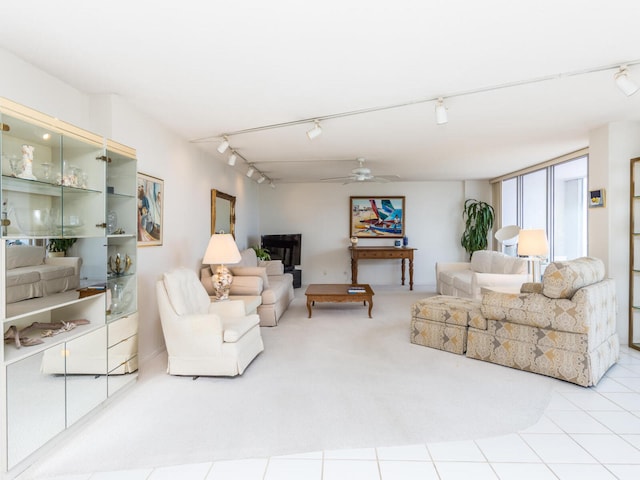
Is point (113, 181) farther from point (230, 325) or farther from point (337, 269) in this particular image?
point (337, 269)

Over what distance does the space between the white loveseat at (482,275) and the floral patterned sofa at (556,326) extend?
1.59 meters

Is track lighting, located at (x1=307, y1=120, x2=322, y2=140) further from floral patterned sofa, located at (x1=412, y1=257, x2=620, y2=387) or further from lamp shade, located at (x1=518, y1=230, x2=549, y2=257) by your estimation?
lamp shade, located at (x1=518, y1=230, x2=549, y2=257)

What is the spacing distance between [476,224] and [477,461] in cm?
633

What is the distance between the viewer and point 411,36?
6.61 ft

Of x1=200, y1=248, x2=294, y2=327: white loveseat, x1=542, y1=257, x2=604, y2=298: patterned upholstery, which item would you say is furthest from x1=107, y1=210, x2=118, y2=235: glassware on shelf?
x1=542, y1=257, x2=604, y2=298: patterned upholstery

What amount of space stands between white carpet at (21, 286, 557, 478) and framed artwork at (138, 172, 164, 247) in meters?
1.20

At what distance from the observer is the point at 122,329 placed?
2.66m

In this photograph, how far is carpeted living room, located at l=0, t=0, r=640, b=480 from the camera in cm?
184

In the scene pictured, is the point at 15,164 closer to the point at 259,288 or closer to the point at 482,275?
the point at 259,288

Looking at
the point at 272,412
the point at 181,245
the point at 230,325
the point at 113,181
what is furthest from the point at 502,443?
the point at 181,245

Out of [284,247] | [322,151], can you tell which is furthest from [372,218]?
[322,151]

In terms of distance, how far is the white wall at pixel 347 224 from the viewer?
26.0 feet

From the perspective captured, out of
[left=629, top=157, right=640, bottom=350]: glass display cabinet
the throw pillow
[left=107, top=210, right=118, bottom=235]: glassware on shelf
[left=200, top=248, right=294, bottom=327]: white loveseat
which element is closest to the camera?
[left=107, top=210, right=118, bottom=235]: glassware on shelf

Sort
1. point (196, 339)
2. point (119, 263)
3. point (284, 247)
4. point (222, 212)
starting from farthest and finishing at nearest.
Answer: point (284, 247) → point (222, 212) → point (196, 339) → point (119, 263)
